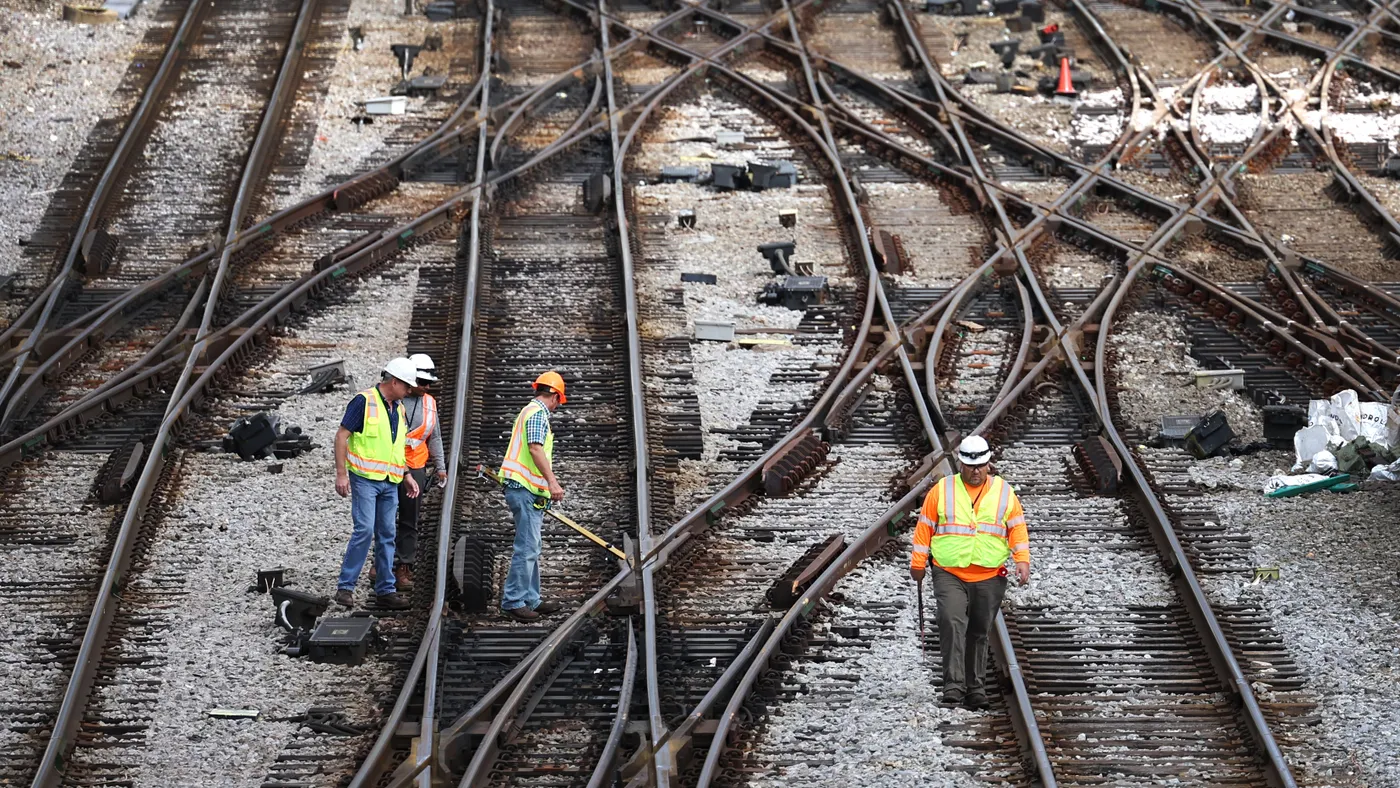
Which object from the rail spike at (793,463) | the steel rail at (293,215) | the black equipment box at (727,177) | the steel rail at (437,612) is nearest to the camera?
the steel rail at (437,612)

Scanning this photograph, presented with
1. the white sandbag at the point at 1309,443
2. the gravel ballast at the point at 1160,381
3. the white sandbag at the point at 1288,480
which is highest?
the gravel ballast at the point at 1160,381

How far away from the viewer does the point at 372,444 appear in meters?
11.3

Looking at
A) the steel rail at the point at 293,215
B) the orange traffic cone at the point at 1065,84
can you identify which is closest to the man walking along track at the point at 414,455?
the steel rail at the point at 293,215

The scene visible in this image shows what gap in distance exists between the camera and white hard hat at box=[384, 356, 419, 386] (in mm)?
11344

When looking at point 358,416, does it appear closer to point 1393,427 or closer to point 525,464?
point 525,464

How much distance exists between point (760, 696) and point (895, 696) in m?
0.77

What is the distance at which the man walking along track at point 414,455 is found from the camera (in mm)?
11680

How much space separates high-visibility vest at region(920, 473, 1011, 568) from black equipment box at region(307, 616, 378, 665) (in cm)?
342

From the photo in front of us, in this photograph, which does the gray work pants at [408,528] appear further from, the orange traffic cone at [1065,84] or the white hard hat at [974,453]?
the orange traffic cone at [1065,84]

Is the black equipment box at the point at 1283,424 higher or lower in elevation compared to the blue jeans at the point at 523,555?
higher

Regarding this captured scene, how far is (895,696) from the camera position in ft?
35.0

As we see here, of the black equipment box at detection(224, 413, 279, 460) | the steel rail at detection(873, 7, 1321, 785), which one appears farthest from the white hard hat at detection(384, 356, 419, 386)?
the steel rail at detection(873, 7, 1321, 785)

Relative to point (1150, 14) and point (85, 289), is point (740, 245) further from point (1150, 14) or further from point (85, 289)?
point (1150, 14)

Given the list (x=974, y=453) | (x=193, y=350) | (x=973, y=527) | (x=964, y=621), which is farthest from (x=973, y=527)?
(x=193, y=350)
